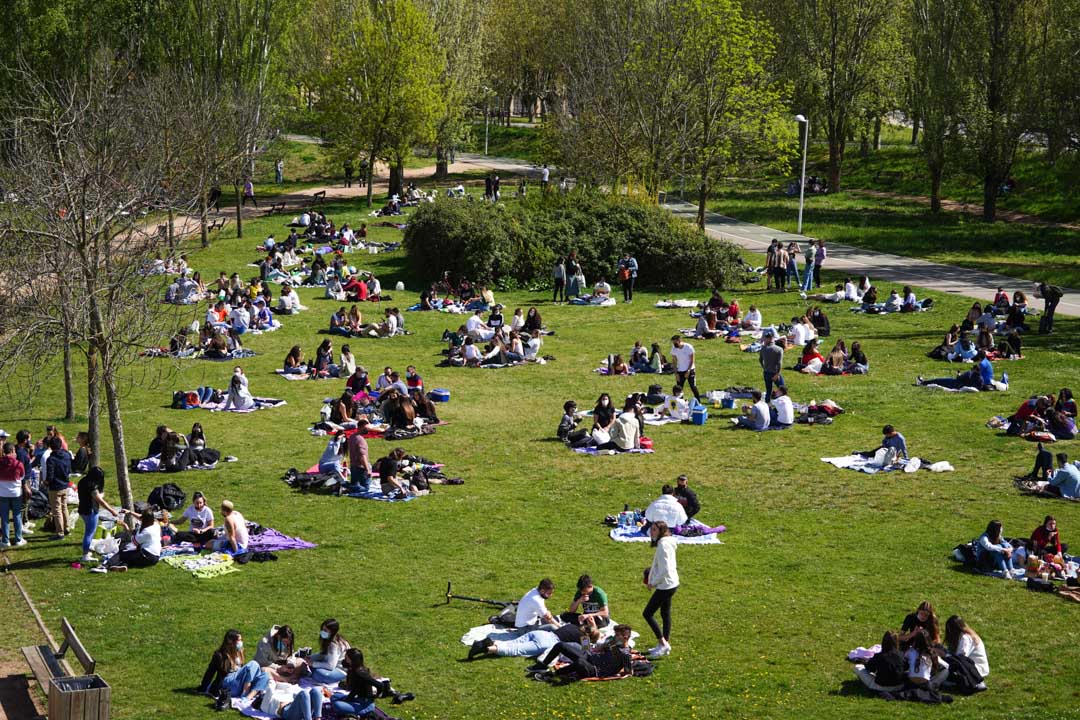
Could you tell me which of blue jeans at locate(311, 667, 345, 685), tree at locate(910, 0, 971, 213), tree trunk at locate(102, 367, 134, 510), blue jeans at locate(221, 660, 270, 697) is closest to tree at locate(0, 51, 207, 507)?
tree trunk at locate(102, 367, 134, 510)

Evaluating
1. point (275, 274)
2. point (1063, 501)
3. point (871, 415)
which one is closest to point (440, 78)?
point (275, 274)

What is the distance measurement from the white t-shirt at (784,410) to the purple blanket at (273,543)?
39.1 ft

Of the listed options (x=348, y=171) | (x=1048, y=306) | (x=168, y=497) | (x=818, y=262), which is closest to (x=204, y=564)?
(x=168, y=497)

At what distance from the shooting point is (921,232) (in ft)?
193

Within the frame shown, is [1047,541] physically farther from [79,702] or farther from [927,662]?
[79,702]

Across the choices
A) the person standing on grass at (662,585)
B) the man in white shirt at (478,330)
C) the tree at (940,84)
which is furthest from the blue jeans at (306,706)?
the tree at (940,84)

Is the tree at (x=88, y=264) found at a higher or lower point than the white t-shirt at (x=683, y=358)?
higher

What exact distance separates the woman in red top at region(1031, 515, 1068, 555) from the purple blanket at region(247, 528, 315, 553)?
11.3 metres

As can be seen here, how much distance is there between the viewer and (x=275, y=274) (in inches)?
1833

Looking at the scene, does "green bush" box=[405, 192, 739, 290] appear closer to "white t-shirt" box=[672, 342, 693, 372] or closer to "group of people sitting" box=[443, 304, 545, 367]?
"group of people sitting" box=[443, 304, 545, 367]

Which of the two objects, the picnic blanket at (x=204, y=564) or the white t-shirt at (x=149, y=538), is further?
the white t-shirt at (x=149, y=538)

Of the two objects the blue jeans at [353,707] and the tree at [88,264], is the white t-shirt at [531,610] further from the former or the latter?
the tree at [88,264]

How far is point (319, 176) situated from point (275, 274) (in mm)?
32505

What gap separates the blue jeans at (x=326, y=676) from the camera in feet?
50.1
